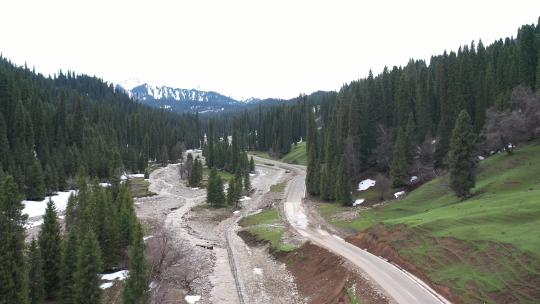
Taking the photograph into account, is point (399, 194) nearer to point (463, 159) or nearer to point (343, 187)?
point (343, 187)

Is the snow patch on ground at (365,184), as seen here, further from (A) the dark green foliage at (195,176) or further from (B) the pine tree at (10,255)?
(B) the pine tree at (10,255)

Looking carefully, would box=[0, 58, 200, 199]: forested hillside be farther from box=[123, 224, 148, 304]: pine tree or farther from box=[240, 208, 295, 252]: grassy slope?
box=[123, 224, 148, 304]: pine tree

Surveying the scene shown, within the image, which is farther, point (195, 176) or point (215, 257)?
point (195, 176)

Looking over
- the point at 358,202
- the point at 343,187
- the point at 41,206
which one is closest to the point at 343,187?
the point at 343,187

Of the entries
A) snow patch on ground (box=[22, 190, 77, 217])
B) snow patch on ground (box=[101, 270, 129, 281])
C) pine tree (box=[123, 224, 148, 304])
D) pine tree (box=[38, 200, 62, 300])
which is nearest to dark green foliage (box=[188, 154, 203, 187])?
snow patch on ground (box=[22, 190, 77, 217])

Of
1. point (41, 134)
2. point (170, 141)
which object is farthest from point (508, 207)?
point (170, 141)
